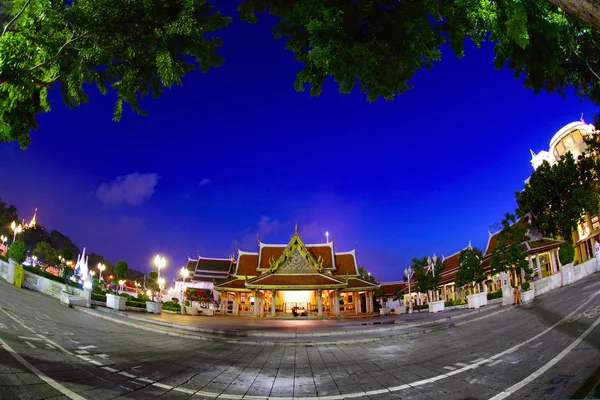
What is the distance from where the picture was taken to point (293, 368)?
6.77 meters

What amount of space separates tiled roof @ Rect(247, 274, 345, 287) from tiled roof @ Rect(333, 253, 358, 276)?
6052 mm

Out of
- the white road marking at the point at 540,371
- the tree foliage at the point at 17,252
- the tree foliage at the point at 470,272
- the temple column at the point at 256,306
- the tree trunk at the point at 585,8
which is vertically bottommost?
the temple column at the point at 256,306

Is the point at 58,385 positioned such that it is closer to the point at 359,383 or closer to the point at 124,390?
the point at 124,390

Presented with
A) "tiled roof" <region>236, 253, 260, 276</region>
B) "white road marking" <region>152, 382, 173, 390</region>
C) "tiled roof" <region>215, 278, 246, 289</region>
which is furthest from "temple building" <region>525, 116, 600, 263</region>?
"white road marking" <region>152, 382, 173, 390</region>

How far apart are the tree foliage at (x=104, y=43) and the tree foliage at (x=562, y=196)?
42.9m

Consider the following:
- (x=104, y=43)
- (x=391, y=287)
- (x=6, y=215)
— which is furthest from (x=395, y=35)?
(x=6, y=215)

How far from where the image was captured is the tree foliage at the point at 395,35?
136 inches

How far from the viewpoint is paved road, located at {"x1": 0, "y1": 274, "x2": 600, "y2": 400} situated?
4.41 meters

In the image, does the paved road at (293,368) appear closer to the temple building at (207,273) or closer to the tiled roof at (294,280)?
the tiled roof at (294,280)

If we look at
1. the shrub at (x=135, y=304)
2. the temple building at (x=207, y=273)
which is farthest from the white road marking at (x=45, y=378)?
the temple building at (x=207, y=273)

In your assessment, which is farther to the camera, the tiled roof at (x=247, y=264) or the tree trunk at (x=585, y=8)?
the tiled roof at (x=247, y=264)

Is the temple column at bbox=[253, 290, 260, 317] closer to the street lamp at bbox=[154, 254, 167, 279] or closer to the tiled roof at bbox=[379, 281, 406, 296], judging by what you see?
the street lamp at bbox=[154, 254, 167, 279]

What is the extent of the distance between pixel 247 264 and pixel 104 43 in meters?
34.6

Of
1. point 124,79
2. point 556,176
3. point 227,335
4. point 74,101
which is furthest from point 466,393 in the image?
point 556,176
